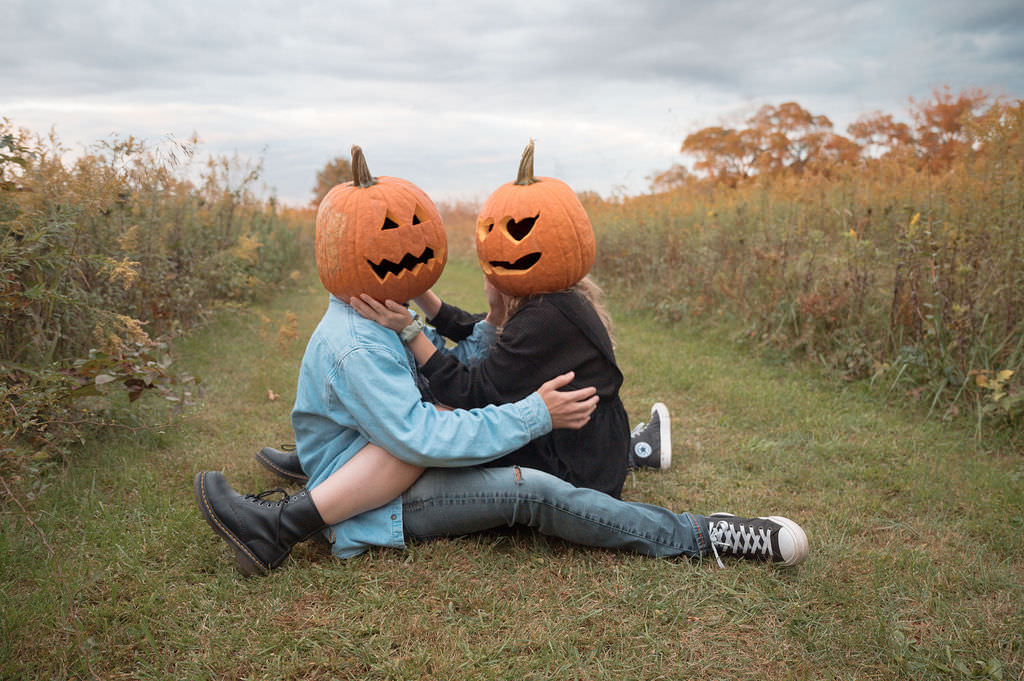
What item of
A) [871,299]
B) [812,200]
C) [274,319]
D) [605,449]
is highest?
[812,200]

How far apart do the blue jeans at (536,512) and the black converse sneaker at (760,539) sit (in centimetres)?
5

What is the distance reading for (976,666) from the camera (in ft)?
7.02

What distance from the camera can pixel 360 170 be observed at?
2629mm

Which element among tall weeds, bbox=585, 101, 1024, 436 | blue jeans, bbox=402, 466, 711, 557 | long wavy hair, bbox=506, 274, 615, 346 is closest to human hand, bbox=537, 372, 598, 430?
blue jeans, bbox=402, 466, 711, 557

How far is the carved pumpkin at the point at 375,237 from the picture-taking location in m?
2.57

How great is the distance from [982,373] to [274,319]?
715 cm

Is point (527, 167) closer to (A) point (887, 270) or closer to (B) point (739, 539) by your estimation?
(B) point (739, 539)

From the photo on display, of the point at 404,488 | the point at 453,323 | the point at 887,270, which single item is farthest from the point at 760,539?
the point at 887,270

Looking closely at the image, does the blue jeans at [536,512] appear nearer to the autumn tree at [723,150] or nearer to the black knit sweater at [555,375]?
the black knit sweater at [555,375]

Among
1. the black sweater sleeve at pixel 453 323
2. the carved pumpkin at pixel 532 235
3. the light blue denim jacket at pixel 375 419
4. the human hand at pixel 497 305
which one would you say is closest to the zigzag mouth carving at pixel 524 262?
the carved pumpkin at pixel 532 235

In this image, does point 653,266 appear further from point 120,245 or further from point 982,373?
point 120,245

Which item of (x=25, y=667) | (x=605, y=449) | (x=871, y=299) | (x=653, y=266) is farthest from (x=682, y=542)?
(x=653, y=266)

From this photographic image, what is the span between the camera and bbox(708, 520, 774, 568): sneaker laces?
2.66 m

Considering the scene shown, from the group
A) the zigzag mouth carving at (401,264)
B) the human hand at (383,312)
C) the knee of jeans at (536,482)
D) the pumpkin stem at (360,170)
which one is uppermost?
the pumpkin stem at (360,170)
